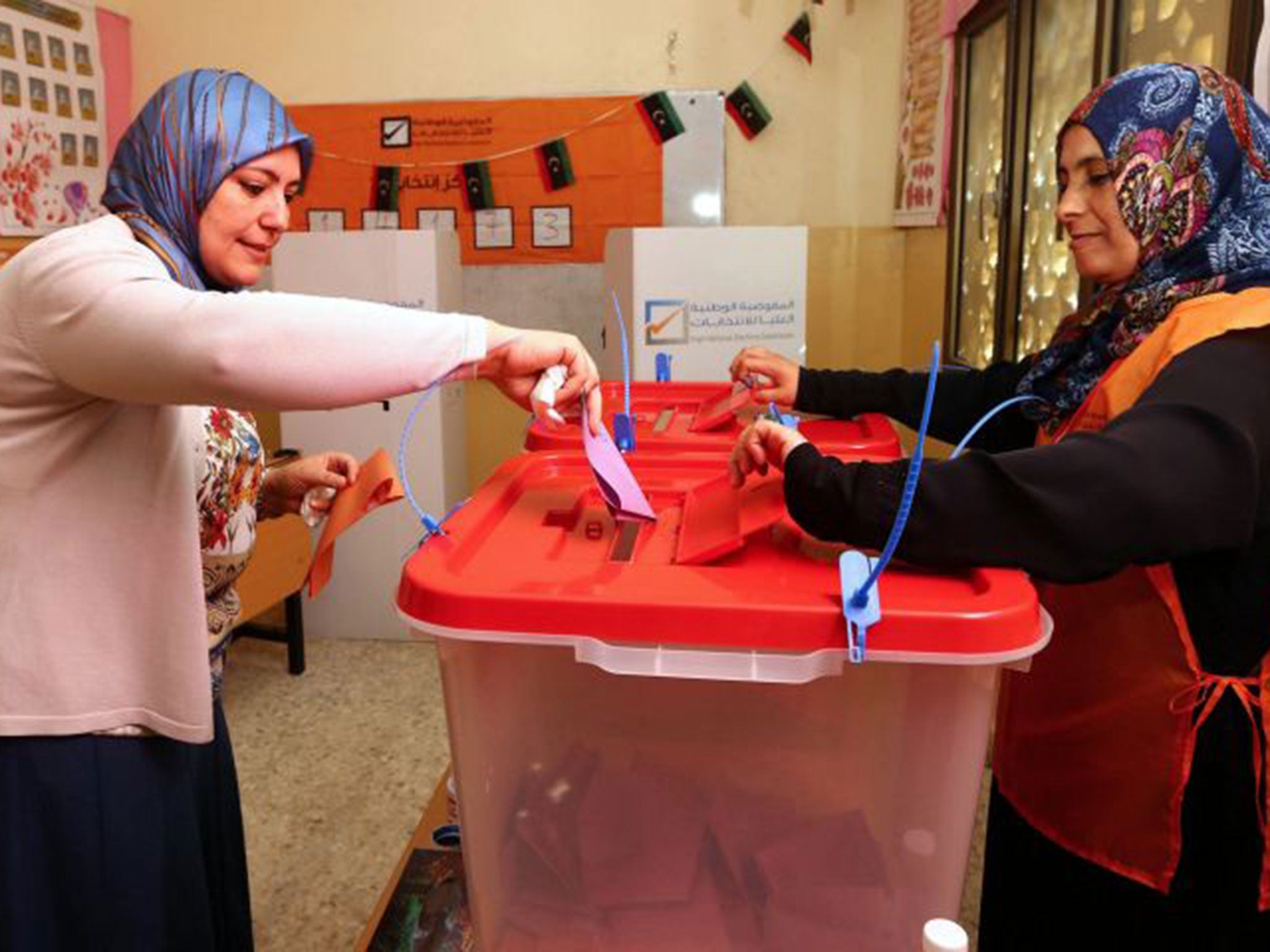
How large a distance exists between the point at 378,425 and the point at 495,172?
38.4 inches

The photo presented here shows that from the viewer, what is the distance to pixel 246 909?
1.30 m

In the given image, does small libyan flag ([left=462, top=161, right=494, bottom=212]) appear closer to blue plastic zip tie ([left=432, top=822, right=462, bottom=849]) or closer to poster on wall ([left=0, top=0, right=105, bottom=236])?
poster on wall ([left=0, top=0, right=105, bottom=236])

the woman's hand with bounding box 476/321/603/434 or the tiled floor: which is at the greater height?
the woman's hand with bounding box 476/321/603/434

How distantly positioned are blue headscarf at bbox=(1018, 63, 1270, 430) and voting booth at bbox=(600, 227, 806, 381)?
1.82m

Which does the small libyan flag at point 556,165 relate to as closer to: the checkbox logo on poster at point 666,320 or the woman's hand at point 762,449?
the checkbox logo on poster at point 666,320

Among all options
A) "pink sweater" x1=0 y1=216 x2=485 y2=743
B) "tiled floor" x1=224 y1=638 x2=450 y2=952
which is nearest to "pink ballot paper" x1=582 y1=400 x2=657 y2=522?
"pink sweater" x1=0 y1=216 x2=485 y2=743

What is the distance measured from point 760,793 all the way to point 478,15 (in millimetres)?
3366

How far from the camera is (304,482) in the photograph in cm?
126

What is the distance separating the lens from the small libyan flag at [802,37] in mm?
3389

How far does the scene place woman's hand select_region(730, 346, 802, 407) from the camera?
147cm

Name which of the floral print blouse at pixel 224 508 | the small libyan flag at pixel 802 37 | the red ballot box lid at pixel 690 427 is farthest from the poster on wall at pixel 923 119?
the floral print blouse at pixel 224 508

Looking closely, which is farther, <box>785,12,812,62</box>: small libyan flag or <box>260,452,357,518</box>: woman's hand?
<box>785,12,812,62</box>: small libyan flag

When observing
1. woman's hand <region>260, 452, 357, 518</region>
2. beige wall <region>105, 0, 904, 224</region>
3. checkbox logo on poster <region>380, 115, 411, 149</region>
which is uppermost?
beige wall <region>105, 0, 904, 224</region>

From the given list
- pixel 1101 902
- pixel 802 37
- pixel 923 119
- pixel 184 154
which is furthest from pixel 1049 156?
pixel 184 154
